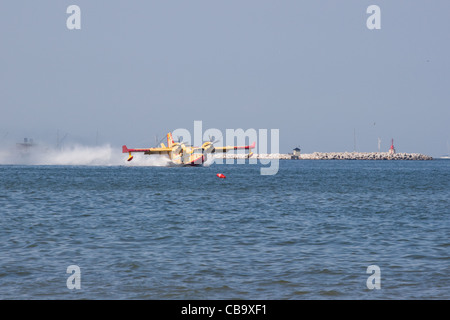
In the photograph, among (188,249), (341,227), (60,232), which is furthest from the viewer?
(341,227)

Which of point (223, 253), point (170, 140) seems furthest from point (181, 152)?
point (223, 253)

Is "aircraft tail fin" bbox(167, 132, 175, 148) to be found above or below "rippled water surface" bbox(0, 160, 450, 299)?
Answer: above

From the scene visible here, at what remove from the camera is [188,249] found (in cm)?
1947

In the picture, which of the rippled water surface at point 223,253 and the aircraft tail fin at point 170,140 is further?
the aircraft tail fin at point 170,140

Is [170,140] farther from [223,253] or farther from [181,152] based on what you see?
[223,253]

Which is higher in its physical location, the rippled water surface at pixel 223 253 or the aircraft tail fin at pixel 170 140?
the aircraft tail fin at pixel 170 140

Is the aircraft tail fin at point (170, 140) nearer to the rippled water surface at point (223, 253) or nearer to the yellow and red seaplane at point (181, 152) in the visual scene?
the yellow and red seaplane at point (181, 152)

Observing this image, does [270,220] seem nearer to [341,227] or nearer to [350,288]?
[341,227]

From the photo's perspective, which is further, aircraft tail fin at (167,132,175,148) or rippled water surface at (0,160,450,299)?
aircraft tail fin at (167,132,175,148)

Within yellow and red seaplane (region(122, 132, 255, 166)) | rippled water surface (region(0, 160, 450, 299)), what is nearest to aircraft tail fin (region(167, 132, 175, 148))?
yellow and red seaplane (region(122, 132, 255, 166))

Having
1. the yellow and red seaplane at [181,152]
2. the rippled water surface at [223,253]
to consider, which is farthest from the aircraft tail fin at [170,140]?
the rippled water surface at [223,253]

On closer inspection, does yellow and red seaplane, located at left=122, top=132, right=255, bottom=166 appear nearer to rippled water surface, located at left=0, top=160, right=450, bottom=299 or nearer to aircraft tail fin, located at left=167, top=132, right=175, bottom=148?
aircraft tail fin, located at left=167, top=132, right=175, bottom=148
